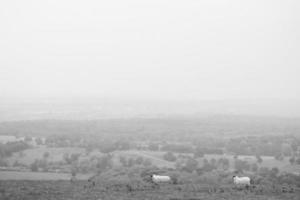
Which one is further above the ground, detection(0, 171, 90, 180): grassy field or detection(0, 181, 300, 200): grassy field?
detection(0, 181, 300, 200): grassy field

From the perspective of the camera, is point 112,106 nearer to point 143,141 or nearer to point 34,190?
point 143,141

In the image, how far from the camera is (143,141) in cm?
7469

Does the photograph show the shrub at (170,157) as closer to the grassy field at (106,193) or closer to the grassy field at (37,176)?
the grassy field at (37,176)

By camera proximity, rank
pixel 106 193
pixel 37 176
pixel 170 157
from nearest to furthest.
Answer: pixel 106 193 → pixel 37 176 → pixel 170 157

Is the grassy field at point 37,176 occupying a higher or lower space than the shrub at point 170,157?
higher

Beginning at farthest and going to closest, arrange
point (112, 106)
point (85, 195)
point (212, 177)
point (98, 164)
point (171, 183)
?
point (112, 106)
point (98, 164)
point (212, 177)
point (171, 183)
point (85, 195)

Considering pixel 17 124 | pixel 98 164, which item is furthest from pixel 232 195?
pixel 17 124

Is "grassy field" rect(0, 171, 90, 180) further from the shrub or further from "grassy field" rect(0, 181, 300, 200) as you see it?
the shrub

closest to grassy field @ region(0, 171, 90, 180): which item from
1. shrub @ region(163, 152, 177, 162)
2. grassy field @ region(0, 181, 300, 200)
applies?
grassy field @ region(0, 181, 300, 200)

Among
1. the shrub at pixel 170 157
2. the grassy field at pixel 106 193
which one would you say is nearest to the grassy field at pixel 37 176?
the grassy field at pixel 106 193

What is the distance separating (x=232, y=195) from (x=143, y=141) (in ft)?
154

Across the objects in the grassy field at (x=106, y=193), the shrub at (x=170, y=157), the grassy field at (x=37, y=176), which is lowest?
the shrub at (x=170, y=157)

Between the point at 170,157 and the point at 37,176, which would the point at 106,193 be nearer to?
the point at 37,176

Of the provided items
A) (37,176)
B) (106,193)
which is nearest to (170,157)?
(37,176)
